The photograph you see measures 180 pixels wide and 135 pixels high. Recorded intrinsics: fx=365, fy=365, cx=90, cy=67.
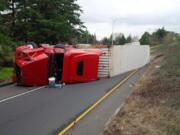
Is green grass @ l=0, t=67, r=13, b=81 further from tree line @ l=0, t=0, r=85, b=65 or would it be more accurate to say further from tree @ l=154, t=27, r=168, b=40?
tree @ l=154, t=27, r=168, b=40

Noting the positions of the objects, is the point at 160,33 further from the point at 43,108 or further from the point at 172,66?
the point at 43,108

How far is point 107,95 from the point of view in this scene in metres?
16.6

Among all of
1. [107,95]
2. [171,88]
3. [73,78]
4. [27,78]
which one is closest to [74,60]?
[73,78]

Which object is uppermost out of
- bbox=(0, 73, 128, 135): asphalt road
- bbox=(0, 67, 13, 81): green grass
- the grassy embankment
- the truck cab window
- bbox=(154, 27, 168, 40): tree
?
bbox=(154, 27, 168, 40): tree

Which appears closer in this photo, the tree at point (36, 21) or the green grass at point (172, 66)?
the green grass at point (172, 66)

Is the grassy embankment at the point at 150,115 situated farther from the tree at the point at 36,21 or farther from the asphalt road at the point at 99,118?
the tree at the point at 36,21

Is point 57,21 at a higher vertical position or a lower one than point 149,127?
higher

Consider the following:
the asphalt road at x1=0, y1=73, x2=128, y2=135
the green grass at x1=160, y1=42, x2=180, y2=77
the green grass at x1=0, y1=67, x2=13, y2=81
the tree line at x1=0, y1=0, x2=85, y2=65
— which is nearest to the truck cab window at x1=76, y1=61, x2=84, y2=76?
the asphalt road at x1=0, y1=73, x2=128, y2=135

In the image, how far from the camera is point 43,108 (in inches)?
523

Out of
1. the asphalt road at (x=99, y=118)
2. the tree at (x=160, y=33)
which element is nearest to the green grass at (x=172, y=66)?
the asphalt road at (x=99, y=118)

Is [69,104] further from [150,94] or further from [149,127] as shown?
[149,127]

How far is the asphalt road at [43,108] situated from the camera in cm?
1025

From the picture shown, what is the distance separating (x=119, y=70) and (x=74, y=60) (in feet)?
25.1

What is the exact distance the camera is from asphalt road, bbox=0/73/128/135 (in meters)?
10.2
